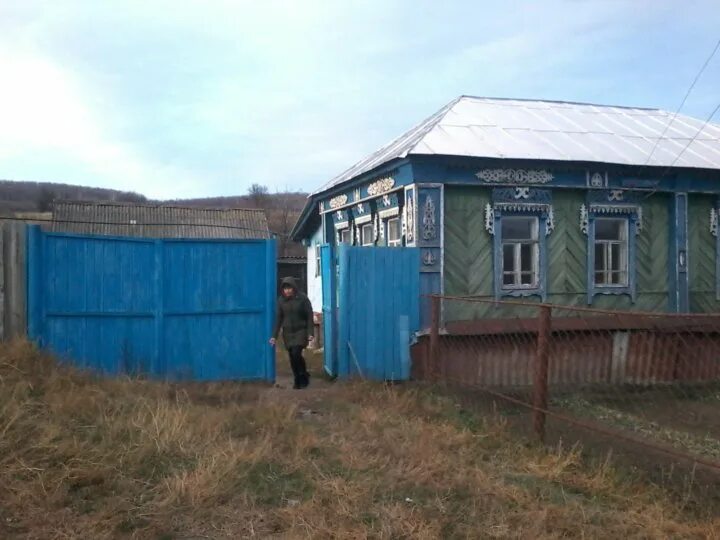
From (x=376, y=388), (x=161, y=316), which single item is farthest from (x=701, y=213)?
(x=161, y=316)

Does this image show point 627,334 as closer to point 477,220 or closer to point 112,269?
point 477,220

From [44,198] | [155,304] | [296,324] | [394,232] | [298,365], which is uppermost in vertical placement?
[44,198]

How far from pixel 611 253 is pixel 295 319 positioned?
557cm

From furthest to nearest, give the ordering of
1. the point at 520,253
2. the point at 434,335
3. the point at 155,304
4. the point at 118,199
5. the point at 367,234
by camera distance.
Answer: the point at 118,199 → the point at 367,234 → the point at 520,253 → the point at 434,335 → the point at 155,304

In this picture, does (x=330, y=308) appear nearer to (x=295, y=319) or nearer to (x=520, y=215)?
(x=295, y=319)

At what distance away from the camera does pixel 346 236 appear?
45.2 feet

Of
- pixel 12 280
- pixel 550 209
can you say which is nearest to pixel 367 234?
pixel 550 209

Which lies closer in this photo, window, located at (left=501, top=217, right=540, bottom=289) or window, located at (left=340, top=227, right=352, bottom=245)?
window, located at (left=501, top=217, right=540, bottom=289)

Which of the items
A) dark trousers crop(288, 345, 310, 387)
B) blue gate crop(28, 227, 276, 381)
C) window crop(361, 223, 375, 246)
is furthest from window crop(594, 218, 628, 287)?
blue gate crop(28, 227, 276, 381)

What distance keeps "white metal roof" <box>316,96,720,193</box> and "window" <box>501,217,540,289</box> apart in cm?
108

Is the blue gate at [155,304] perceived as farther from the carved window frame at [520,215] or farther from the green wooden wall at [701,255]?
the green wooden wall at [701,255]

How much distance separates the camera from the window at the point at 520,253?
10430 millimetres

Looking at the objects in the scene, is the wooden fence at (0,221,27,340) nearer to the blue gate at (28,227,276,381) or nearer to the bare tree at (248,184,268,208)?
the blue gate at (28,227,276,381)

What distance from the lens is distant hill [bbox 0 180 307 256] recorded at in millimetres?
48156
